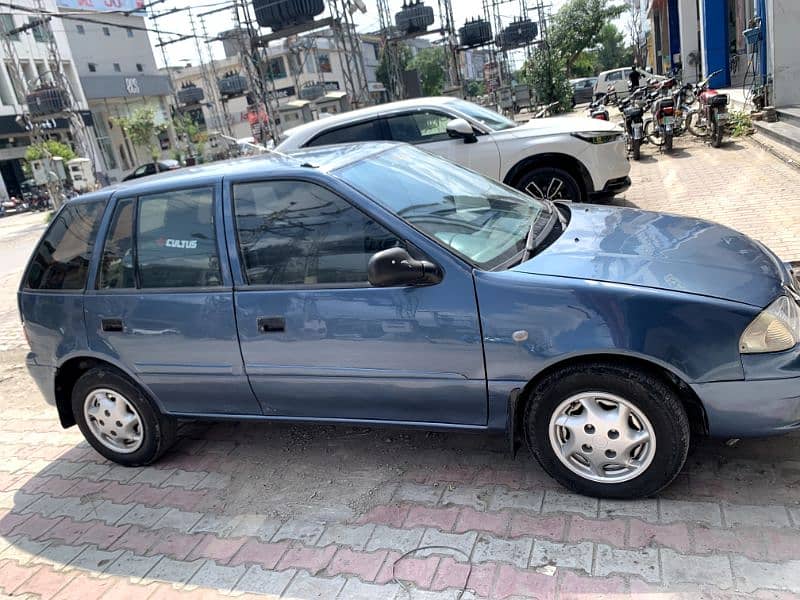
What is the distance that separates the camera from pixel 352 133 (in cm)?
788

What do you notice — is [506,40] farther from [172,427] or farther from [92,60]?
[172,427]

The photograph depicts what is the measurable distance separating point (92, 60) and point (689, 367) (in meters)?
54.4

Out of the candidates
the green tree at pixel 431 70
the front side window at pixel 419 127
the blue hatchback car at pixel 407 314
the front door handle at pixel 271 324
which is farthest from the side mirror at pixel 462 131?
the green tree at pixel 431 70

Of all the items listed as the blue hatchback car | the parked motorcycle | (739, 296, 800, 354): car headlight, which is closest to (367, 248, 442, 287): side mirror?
the blue hatchback car

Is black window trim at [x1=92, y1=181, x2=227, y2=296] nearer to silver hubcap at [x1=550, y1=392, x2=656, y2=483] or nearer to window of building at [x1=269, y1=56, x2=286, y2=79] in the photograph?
silver hubcap at [x1=550, y1=392, x2=656, y2=483]

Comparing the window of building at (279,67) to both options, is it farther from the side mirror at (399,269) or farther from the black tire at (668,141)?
the side mirror at (399,269)

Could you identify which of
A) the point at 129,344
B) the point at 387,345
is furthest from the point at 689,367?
the point at 129,344

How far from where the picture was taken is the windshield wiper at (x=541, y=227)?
3.16m

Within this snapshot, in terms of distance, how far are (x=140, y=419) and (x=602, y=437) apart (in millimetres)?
2681

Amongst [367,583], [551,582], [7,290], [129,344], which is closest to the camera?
[551,582]

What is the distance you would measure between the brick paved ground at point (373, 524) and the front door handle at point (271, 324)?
0.91m

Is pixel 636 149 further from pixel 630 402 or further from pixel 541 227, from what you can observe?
pixel 630 402

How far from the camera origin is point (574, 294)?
271cm

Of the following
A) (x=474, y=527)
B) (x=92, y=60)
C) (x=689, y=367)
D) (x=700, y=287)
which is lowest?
(x=474, y=527)
